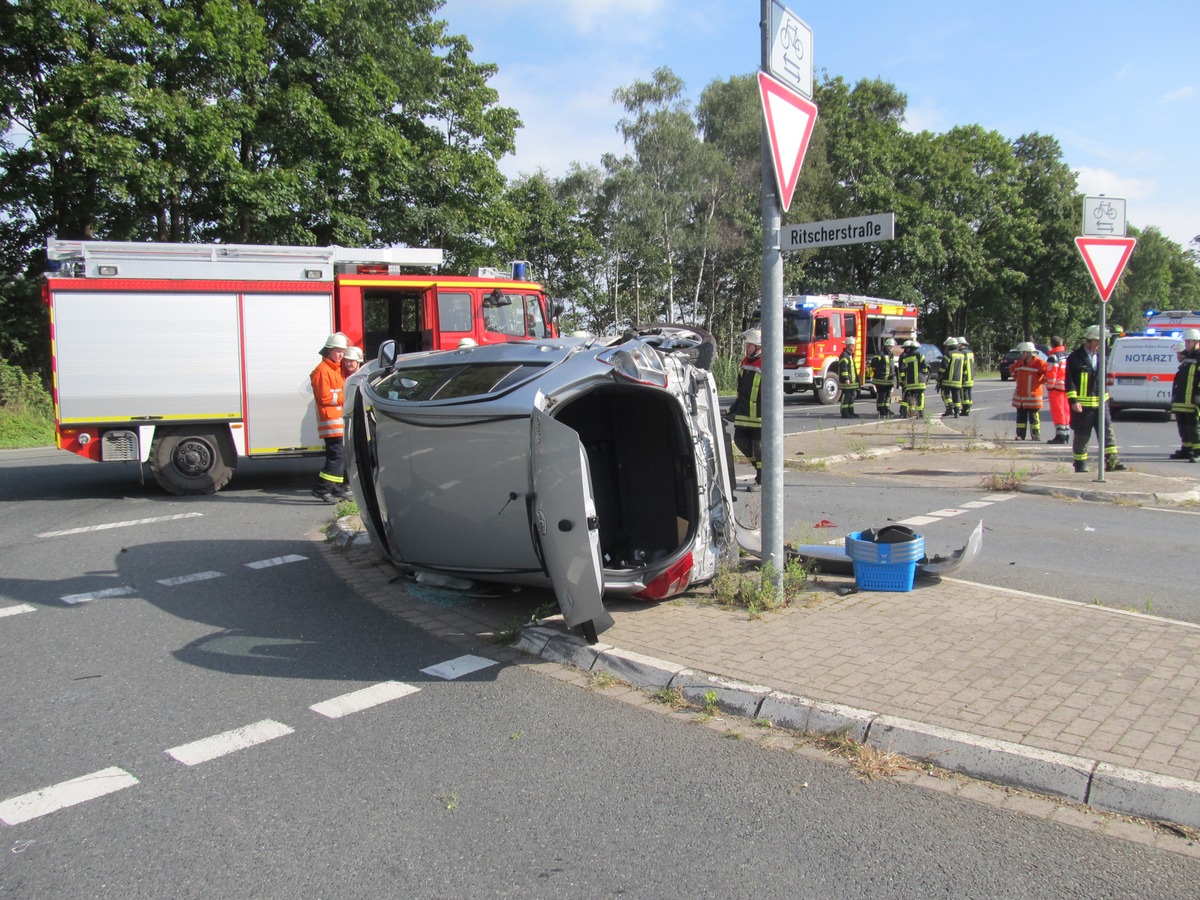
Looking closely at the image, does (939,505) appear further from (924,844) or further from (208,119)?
(208,119)

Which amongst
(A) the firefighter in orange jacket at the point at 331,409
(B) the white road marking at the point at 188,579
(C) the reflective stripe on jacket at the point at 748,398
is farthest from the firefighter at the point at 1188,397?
(B) the white road marking at the point at 188,579

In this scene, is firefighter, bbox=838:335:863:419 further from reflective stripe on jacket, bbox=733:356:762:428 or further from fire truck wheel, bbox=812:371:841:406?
reflective stripe on jacket, bbox=733:356:762:428

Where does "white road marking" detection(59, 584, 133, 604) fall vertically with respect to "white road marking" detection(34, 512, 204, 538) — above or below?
below

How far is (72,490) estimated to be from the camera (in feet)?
37.8

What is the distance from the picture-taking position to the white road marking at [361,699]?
444 centimetres

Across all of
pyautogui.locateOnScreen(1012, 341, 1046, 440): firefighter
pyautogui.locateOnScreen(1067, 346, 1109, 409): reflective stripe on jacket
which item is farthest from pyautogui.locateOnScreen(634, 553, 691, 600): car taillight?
pyautogui.locateOnScreen(1012, 341, 1046, 440): firefighter

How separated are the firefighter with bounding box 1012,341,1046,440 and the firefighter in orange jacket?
36.8ft

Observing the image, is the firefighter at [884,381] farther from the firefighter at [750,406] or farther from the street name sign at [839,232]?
the street name sign at [839,232]

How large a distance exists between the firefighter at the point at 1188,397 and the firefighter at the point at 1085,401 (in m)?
1.35

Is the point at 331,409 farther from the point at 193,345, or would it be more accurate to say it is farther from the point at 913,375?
the point at 913,375

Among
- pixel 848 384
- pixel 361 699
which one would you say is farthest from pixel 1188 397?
pixel 361 699

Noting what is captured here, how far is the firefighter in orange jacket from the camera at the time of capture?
1035cm

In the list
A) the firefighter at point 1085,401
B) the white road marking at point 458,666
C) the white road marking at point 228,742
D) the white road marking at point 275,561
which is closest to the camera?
the white road marking at point 228,742

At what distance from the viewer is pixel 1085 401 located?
11898 millimetres
